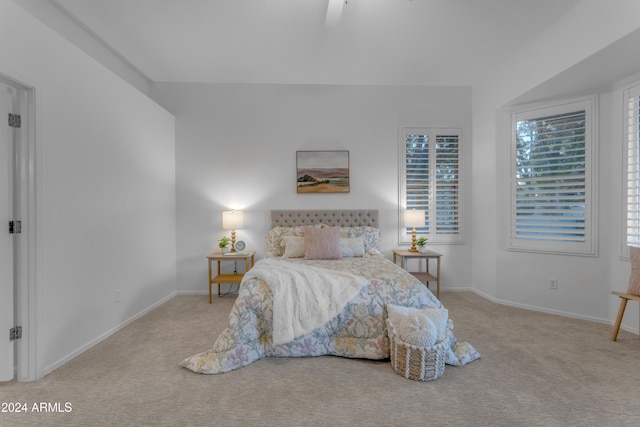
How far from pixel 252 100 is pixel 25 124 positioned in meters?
2.94

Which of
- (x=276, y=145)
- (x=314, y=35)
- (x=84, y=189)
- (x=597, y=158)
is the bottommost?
(x=84, y=189)

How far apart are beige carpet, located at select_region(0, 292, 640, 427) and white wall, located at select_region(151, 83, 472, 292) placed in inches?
77.2

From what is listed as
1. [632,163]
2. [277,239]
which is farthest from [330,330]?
[632,163]

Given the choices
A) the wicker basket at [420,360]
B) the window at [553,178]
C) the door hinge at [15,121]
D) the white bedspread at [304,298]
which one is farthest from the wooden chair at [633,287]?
the door hinge at [15,121]

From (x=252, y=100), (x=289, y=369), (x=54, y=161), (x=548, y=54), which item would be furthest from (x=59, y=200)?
(x=548, y=54)

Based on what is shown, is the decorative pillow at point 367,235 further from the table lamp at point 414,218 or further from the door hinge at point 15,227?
the door hinge at point 15,227

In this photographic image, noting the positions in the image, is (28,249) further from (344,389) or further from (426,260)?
(426,260)

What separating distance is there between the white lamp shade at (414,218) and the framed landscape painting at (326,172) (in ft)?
3.33

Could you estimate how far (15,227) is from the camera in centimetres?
226

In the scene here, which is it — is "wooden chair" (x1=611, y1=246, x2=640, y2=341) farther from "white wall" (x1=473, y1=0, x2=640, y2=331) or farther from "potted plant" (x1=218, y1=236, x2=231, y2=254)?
"potted plant" (x1=218, y1=236, x2=231, y2=254)

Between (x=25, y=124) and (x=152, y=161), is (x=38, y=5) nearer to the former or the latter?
(x=25, y=124)

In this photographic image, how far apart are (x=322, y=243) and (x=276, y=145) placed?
185 centimetres

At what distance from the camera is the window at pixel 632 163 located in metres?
3.16

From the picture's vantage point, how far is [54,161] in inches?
98.0
